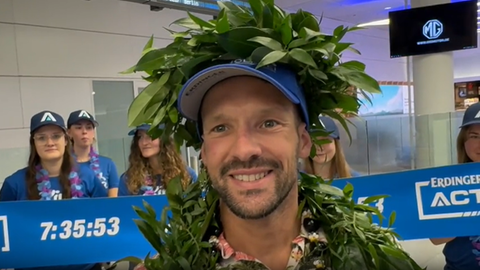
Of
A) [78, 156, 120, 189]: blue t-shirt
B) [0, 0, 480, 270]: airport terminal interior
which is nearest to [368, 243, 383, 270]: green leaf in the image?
[78, 156, 120, 189]: blue t-shirt

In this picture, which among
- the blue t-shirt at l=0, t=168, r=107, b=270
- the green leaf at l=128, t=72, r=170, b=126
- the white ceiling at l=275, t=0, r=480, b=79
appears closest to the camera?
the green leaf at l=128, t=72, r=170, b=126

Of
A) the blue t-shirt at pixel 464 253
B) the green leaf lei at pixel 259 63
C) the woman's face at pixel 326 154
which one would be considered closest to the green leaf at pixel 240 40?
the green leaf lei at pixel 259 63

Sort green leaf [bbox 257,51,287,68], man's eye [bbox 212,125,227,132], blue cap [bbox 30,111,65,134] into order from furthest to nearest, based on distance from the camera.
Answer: blue cap [bbox 30,111,65,134]
man's eye [bbox 212,125,227,132]
green leaf [bbox 257,51,287,68]

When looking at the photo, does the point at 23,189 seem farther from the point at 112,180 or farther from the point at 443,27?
the point at 443,27

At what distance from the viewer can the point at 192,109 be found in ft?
4.57

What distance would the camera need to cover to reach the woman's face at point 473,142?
274 centimetres

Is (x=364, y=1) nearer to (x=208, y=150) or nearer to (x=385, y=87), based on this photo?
(x=385, y=87)

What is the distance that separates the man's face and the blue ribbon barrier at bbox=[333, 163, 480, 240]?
162 centimetres

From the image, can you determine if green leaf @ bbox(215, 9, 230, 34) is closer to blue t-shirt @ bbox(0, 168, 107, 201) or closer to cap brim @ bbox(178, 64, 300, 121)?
cap brim @ bbox(178, 64, 300, 121)

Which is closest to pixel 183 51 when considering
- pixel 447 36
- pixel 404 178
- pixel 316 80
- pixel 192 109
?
pixel 192 109

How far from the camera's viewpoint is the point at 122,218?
9.39 ft

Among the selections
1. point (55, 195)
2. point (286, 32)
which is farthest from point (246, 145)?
point (55, 195)

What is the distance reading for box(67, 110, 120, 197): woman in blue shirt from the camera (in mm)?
4082

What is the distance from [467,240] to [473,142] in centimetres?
60
